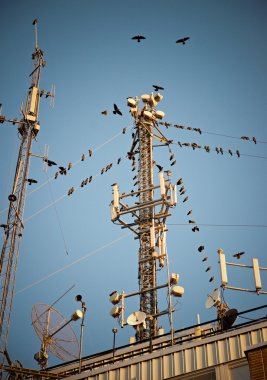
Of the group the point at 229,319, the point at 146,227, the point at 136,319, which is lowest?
the point at 229,319

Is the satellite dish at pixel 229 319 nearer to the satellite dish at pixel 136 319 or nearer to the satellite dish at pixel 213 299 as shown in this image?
the satellite dish at pixel 213 299

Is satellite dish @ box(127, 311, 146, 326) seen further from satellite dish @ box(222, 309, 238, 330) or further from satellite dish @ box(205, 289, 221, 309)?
satellite dish @ box(222, 309, 238, 330)

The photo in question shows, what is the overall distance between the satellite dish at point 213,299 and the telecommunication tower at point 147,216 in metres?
1.86

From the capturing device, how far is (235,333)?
18484mm

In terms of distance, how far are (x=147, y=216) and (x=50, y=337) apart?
8362mm

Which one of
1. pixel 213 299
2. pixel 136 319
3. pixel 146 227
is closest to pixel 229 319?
pixel 213 299

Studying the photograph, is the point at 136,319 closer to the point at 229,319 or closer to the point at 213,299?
the point at 213,299

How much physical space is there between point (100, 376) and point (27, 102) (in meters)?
18.3

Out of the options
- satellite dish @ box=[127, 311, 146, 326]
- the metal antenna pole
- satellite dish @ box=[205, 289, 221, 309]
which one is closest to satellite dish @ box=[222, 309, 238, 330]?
satellite dish @ box=[205, 289, 221, 309]

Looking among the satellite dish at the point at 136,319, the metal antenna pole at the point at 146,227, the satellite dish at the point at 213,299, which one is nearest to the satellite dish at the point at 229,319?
the satellite dish at the point at 213,299

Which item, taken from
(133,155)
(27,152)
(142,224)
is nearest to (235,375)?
(142,224)

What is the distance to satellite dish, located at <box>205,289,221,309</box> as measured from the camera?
23391mm

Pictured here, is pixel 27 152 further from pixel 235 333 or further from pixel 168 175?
pixel 235 333

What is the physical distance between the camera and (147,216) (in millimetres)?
32531
